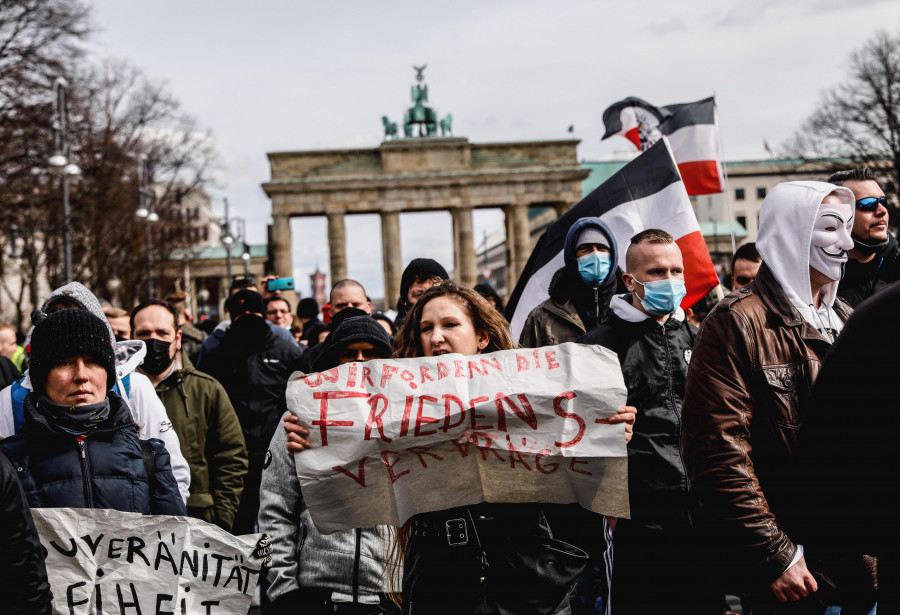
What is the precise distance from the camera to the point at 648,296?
4.56 m

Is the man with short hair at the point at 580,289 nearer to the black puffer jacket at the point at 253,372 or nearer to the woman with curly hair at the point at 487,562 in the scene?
the black puffer jacket at the point at 253,372

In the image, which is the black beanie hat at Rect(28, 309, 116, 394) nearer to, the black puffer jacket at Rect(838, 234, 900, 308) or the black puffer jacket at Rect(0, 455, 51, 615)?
the black puffer jacket at Rect(0, 455, 51, 615)

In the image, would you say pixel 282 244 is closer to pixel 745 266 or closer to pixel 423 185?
pixel 423 185

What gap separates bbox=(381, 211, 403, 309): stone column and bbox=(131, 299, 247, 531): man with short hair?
50531mm

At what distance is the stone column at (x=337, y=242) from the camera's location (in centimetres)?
5592

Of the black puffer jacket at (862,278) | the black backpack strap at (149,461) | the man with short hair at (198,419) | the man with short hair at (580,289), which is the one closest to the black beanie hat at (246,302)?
the man with short hair at (198,419)

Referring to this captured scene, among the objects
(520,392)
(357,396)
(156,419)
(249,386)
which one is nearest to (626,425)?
(520,392)

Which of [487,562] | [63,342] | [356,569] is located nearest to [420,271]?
[63,342]

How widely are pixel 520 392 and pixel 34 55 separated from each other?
2778 centimetres

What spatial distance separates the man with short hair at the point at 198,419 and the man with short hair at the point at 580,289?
6.43ft

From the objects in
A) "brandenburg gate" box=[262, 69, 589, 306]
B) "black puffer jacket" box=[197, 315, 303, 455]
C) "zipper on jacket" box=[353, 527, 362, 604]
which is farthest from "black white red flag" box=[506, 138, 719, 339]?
"brandenburg gate" box=[262, 69, 589, 306]

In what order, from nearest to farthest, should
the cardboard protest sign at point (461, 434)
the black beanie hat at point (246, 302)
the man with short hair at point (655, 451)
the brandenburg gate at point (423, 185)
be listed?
the cardboard protest sign at point (461, 434)
the man with short hair at point (655, 451)
the black beanie hat at point (246, 302)
the brandenburg gate at point (423, 185)

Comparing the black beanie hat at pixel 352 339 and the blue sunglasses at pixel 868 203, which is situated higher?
the blue sunglasses at pixel 868 203

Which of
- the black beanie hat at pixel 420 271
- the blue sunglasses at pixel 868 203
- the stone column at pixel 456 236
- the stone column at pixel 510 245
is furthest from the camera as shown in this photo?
the stone column at pixel 510 245
